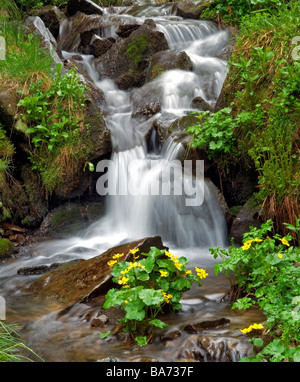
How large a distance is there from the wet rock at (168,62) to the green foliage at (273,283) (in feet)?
19.7

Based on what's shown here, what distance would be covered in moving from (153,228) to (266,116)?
2.29 metres

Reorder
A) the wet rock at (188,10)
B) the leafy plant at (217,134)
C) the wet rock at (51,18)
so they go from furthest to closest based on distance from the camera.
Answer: the wet rock at (51,18), the wet rock at (188,10), the leafy plant at (217,134)

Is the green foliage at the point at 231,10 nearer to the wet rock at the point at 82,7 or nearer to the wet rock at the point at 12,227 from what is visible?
the wet rock at the point at 82,7

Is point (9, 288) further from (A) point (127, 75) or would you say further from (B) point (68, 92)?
(A) point (127, 75)

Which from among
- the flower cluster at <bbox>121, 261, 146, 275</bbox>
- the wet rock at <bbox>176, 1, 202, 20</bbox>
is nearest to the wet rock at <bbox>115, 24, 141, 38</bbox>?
the wet rock at <bbox>176, 1, 202, 20</bbox>

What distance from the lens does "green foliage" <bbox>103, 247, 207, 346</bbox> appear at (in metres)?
2.74

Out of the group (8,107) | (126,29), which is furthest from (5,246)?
(126,29)

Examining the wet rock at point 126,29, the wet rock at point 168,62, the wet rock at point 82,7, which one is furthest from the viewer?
the wet rock at point 82,7

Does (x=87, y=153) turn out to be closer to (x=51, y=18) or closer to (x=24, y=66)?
(x=24, y=66)

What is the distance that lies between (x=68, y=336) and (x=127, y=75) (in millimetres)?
7007

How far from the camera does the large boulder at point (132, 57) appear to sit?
897 cm

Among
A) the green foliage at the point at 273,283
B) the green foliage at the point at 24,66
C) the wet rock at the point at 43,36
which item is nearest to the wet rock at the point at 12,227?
the green foliage at the point at 24,66
